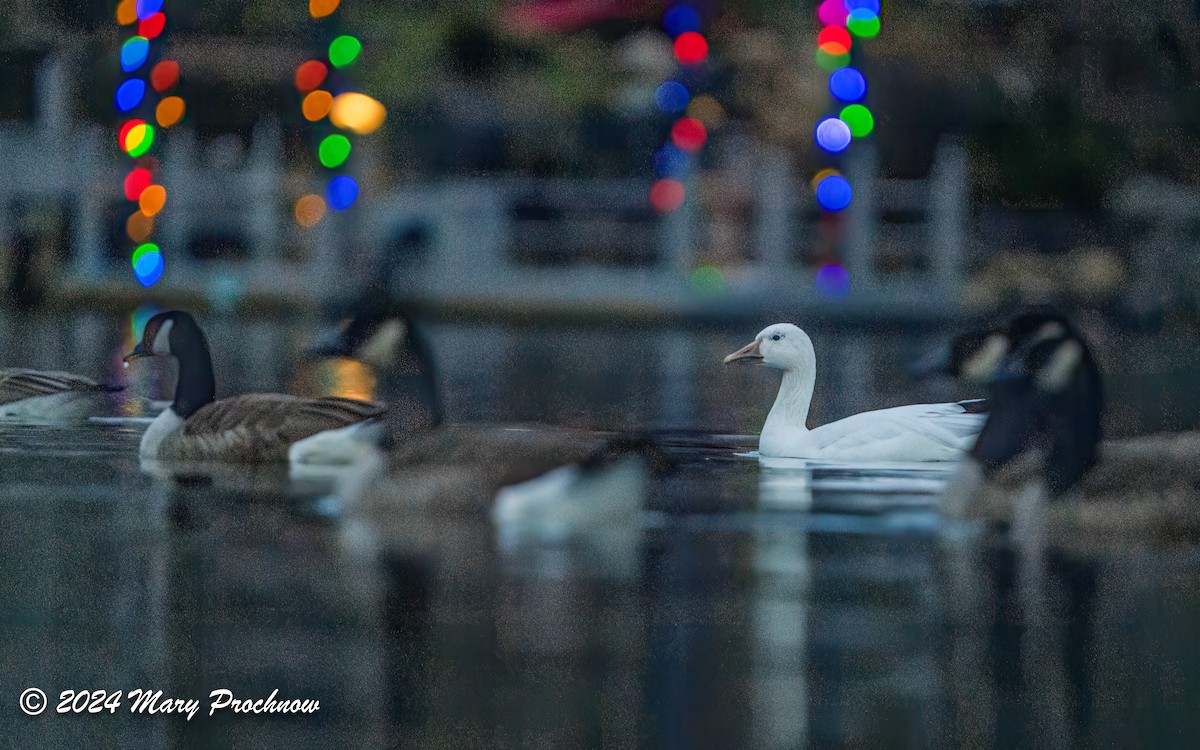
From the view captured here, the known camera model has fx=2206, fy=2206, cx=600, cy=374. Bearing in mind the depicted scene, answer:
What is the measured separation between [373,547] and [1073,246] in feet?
64.7

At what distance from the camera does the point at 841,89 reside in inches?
940

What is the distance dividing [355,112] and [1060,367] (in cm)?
1690

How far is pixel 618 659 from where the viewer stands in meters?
5.28

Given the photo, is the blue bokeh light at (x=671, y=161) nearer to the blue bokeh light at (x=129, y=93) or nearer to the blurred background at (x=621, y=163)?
the blurred background at (x=621, y=163)

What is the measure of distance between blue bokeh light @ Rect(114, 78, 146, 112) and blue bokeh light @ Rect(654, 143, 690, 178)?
6.01 metres

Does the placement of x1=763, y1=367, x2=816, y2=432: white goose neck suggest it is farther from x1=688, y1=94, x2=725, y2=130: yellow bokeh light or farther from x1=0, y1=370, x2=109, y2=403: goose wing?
x1=688, y1=94, x2=725, y2=130: yellow bokeh light

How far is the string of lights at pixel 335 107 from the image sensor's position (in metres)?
23.1

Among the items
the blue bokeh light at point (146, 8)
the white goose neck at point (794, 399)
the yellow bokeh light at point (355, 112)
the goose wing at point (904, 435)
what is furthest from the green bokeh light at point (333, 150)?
the goose wing at point (904, 435)

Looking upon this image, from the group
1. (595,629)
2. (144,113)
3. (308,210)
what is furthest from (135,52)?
(595,629)

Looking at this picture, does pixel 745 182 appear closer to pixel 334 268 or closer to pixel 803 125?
pixel 803 125

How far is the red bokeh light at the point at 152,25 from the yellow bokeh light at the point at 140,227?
4645 mm

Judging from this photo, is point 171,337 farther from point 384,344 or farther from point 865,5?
point 865,5

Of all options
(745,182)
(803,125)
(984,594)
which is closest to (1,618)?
(984,594)

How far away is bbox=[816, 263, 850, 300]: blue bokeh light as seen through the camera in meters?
23.7
